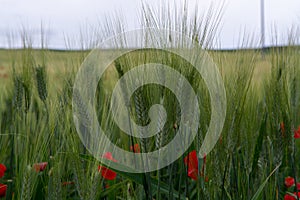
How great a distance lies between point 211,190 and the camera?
2.56 feet

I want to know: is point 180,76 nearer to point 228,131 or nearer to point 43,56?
point 228,131

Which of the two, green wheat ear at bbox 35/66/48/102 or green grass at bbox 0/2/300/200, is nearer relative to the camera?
green grass at bbox 0/2/300/200

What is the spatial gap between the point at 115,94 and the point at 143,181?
0.59 ft

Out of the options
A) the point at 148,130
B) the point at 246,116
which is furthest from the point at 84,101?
the point at 246,116

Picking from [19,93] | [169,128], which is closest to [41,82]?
[19,93]

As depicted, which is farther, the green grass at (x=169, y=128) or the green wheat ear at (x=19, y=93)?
the green wheat ear at (x=19, y=93)

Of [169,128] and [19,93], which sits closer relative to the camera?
[169,128]

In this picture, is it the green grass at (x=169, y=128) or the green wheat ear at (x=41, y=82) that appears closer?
the green grass at (x=169, y=128)

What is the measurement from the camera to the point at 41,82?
1025 mm

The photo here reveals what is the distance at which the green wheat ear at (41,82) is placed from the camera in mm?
1011

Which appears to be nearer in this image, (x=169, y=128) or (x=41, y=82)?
(x=169, y=128)

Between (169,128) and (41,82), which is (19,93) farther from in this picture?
(169,128)

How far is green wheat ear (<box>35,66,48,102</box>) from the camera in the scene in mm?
1011

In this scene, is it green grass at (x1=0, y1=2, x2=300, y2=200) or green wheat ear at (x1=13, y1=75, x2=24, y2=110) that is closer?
green grass at (x1=0, y1=2, x2=300, y2=200)
